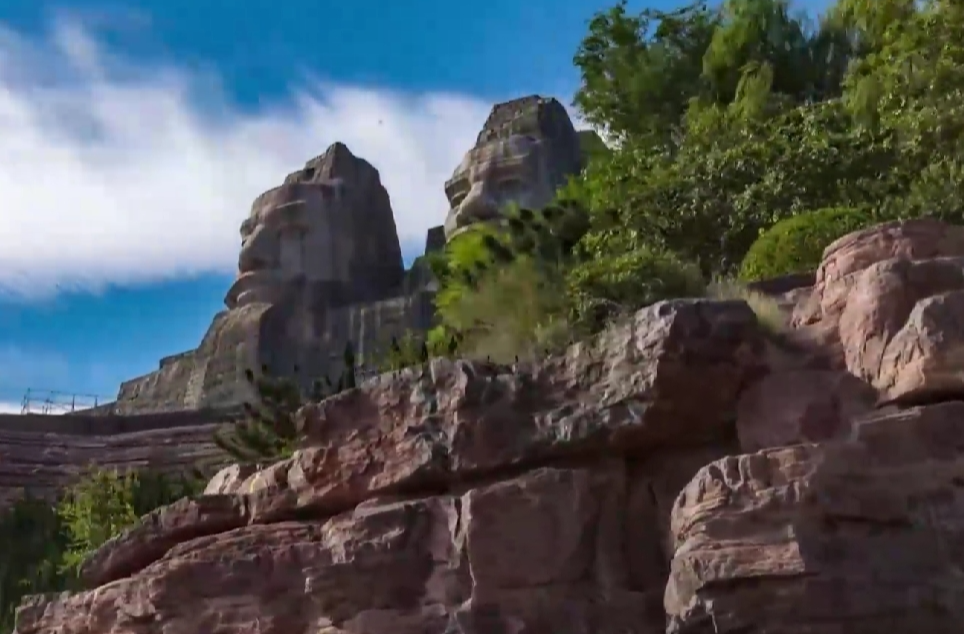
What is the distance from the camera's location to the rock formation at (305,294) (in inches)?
1209

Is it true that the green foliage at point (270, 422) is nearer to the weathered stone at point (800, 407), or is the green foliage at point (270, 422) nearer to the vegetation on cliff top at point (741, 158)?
the vegetation on cliff top at point (741, 158)

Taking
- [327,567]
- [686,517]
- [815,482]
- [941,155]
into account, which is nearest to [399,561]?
[327,567]

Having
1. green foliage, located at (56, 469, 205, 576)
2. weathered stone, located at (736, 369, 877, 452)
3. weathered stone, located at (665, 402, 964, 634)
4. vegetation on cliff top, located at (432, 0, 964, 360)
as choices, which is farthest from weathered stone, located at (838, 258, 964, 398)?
green foliage, located at (56, 469, 205, 576)

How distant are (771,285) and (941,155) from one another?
Answer: 591 cm

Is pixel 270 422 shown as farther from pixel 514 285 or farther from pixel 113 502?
pixel 113 502

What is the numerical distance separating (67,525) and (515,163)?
12252 millimetres

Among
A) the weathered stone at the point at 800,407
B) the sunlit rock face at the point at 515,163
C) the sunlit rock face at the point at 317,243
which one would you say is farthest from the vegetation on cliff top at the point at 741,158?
the sunlit rock face at the point at 317,243

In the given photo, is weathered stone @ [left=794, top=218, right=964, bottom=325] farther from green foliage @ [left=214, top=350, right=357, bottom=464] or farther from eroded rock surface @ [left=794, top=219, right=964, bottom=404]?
green foliage @ [left=214, top=350, right=357, bottom=464]

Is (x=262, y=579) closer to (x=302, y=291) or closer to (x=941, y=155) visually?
(x=941, y=155)

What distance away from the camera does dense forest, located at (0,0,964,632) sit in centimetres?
1110

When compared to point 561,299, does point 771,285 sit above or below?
below

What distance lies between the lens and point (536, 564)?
22.8 ft

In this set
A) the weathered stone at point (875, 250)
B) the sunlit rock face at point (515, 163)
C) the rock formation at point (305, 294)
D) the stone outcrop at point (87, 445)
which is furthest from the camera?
the rock formation at point (305, 294)

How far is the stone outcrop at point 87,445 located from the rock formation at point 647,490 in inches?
715
